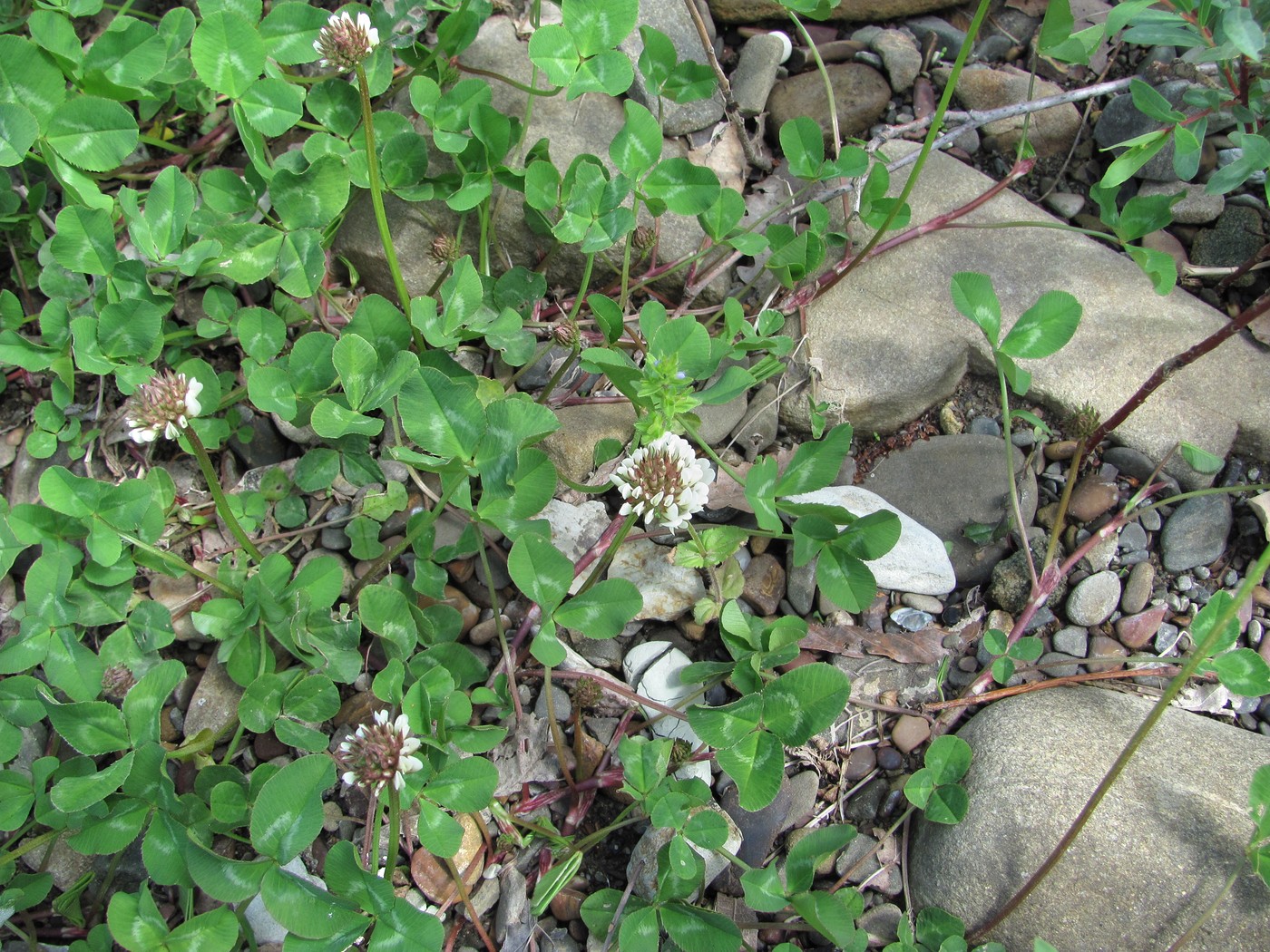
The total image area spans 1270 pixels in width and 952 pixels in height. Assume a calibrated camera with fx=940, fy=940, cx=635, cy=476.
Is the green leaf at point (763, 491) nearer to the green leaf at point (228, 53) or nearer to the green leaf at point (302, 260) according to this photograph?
the green leaf at point (302, 260)

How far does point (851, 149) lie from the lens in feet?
8.79

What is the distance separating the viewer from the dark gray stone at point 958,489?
257cm

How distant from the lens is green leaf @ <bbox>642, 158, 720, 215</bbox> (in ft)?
8.41

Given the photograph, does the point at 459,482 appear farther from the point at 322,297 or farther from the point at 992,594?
the point at 992,594

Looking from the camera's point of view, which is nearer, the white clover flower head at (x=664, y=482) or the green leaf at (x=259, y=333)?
the white clover flower head at (x=664, y=482)

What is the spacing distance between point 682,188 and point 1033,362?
1.14 metres

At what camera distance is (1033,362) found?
2730 mm

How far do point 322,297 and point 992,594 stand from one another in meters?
2.06

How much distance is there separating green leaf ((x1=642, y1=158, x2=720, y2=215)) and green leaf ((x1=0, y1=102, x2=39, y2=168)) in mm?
1570

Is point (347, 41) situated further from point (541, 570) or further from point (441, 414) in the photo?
point (541, 570)

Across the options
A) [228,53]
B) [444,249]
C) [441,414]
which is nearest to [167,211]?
[228,53]

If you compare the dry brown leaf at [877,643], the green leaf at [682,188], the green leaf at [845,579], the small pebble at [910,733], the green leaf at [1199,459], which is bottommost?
the small pebble at [910,733]

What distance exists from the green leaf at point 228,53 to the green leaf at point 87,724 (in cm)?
158

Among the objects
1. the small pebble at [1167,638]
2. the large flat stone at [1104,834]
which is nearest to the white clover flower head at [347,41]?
the large flat stone at [1104,834]
